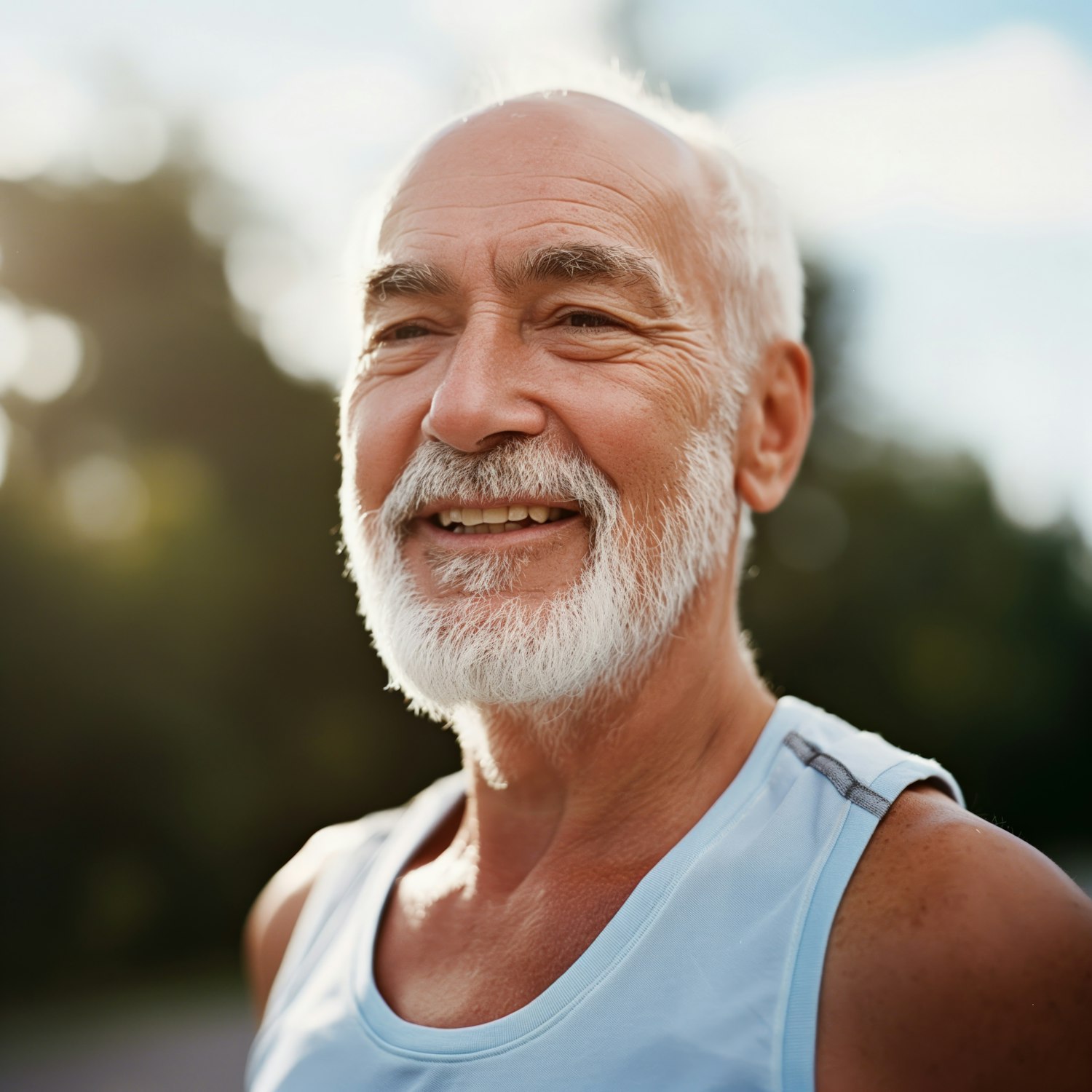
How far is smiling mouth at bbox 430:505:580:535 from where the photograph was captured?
216 cm

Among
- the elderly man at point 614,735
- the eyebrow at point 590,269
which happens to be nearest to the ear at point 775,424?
the elderly man at point 614,735

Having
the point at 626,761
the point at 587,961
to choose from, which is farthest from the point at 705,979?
the point at 626,761

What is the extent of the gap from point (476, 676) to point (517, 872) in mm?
512

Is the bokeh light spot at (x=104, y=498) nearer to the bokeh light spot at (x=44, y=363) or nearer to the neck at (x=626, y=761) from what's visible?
the bokeh light spot at (x=44, y=363)

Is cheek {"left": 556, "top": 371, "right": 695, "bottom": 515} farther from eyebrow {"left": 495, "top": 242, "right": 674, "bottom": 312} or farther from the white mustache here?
eyebrow {"left": 495, "top": 242, "right": 674, "bottom": 312}

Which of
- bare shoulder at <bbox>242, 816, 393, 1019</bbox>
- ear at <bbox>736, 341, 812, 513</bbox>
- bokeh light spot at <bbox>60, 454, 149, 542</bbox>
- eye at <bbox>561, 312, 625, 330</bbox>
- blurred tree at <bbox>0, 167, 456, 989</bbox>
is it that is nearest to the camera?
eye at <bbox>561, 312, 625, 330</bbox>

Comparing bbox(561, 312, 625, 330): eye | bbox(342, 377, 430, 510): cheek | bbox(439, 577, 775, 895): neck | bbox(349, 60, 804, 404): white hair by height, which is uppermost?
bbox(349, 60, 804, 404): white hair

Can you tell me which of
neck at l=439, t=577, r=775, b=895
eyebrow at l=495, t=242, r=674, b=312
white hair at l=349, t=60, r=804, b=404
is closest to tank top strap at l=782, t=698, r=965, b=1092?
neck at l=439, t=577, r=775, b=895

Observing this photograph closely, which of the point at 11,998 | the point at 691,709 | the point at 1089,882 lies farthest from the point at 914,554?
the point at 691,709

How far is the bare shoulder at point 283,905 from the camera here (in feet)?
9.18

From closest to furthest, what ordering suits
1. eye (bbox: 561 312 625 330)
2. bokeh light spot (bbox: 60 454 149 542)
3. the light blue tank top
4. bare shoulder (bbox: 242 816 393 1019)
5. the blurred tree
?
1. the light blue tank top
2. eye (bbox: 561 312 625 330)
3. bare shoulder (bbox: 242 816 393 1019)
4. the blurred tree
5. bokeh light spot (bbox: 60 454 149 542)

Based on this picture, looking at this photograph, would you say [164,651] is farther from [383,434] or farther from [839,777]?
[839,777]

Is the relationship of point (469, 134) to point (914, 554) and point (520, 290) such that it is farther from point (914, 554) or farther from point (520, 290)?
point (914, 554)

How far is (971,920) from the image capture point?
5.24 feet
